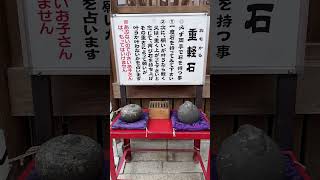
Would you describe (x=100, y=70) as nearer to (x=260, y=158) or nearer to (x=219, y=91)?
(x=219, y=91)

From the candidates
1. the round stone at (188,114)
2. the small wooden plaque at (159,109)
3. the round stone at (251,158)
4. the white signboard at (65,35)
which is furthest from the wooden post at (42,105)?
the round stone at (251,158)

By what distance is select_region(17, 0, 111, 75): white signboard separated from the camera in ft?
7.43

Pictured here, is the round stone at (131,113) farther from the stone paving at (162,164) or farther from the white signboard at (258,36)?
the white signboard at (258,36)

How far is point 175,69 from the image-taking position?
1847 millimetres

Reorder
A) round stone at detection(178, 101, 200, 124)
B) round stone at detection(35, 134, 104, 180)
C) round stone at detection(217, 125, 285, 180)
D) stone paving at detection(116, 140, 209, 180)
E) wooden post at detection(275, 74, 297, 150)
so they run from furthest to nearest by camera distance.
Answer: wooden post at detection(275, 74, 297, 150)
stone paving at detection(116, 140, 209, 180)
round stone at detection(178, 101, 200, 124)
round stone at detection(35, 134, 104, 180)
round stone at detection(217, 125, 285, 180)

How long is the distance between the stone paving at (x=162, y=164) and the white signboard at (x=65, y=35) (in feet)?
1.98

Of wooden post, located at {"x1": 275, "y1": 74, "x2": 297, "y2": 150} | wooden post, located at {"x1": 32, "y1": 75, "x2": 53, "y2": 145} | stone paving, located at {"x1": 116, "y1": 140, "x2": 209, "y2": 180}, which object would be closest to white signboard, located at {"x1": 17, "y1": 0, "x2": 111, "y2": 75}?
wooden post, located at {"x1": 32, "y1": 75, "x2": 53, "y2": 145}

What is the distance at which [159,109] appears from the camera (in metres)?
1.88

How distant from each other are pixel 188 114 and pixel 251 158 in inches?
15.6

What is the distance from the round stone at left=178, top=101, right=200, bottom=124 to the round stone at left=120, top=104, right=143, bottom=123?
21cm

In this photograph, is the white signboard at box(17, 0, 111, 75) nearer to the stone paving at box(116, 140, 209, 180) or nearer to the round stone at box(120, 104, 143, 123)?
the round stone at box(120, 104, 143, 123)

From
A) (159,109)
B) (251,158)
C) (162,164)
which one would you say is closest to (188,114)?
(159,109)

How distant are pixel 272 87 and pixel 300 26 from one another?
0.67m

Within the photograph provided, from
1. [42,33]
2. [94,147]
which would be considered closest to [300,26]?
[94,147]
